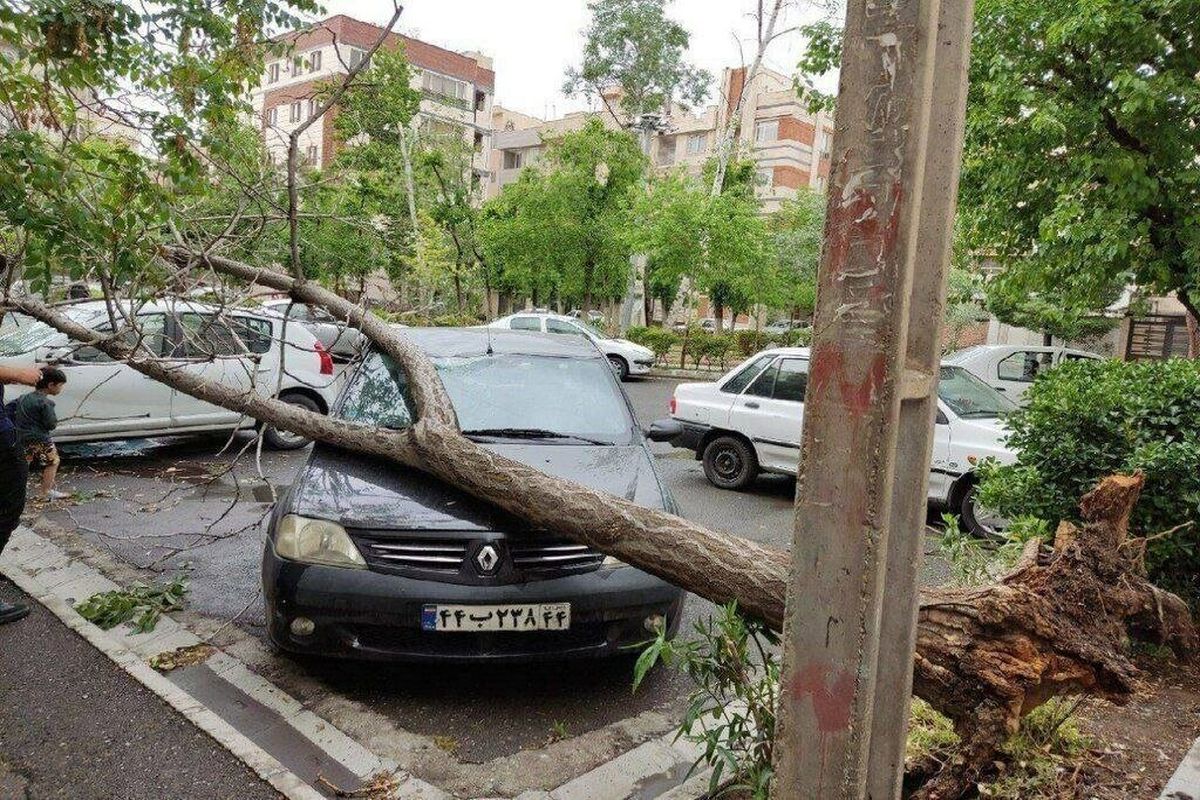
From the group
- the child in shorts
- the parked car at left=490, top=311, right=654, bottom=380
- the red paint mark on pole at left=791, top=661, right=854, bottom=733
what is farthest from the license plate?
the parked car at left=490, top=311, right=654, bottom=380

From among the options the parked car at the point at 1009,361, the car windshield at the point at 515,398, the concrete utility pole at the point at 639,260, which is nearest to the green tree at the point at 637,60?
the concrete utility pole at the point at 639,260

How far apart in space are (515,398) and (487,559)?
5.40 ft

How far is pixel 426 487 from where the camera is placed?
4051 millimetres

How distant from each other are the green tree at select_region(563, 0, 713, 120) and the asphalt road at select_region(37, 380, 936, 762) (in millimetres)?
28818

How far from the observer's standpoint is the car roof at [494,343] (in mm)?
5520

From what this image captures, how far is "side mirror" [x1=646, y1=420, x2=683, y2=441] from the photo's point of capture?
5.38m

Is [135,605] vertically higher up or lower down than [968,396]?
lower down

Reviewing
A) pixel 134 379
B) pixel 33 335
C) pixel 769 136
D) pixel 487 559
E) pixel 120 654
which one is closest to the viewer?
pixel 487 559

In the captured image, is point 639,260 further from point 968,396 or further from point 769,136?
point 968,396

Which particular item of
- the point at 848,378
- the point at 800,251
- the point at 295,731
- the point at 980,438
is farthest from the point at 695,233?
the point at 848,378

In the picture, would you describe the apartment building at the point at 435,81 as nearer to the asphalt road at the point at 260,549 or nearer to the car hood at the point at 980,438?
the asphalt road at the point at 260,549

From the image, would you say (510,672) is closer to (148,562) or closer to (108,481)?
(148,562)

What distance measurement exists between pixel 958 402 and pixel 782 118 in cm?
4919

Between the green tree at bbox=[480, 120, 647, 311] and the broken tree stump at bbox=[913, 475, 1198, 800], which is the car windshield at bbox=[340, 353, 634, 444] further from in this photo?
the green tree at bbox=[480, 120, 647, 311]
